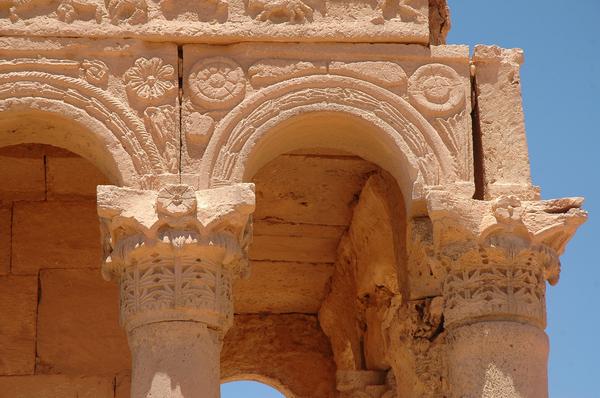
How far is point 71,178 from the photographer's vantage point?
699 inches

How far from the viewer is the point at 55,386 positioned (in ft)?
57.3

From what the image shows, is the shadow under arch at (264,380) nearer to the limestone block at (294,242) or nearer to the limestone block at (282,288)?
the limestone block at (282,288)

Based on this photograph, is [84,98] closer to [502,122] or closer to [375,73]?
[375,73]

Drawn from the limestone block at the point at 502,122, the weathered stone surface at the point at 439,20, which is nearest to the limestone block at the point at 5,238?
the weathered stone surface at the point at 439,20

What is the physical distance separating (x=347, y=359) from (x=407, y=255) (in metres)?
3.53

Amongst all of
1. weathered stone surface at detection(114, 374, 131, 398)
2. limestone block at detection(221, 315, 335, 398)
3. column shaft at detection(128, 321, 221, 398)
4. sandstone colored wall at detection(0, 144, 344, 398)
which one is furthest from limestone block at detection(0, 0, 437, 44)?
limestone block at detection(221, 315, 335, 398)

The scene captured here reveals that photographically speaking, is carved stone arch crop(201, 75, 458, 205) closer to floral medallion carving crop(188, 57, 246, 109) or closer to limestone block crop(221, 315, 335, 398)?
floral medallion carving crop(188, 57, 246, 109)

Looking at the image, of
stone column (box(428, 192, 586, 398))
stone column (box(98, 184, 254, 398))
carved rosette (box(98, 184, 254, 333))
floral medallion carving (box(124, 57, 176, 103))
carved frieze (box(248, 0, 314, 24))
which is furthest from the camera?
carved frieze (box(248, 0, 314, 24))

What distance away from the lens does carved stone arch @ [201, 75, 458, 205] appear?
14.7 metres

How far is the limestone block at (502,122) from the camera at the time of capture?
1488 centimetres

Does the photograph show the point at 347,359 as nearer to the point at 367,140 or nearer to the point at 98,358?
the point at 98,358

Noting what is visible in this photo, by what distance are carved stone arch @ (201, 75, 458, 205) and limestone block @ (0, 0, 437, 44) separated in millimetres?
499

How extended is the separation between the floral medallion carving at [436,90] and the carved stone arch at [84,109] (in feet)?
7.70

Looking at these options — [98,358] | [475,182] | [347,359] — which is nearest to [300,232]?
[347,359]
